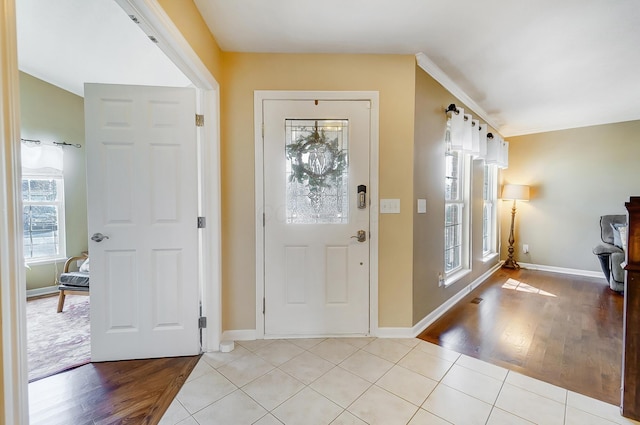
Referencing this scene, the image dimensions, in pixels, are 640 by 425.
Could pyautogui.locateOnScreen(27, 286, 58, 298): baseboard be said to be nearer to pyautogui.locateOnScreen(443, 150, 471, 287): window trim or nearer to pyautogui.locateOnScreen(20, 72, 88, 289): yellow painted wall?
pyautogui.locateOnScreen(20, 72, 88, 289): yellow painted wall

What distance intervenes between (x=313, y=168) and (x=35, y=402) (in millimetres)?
2314

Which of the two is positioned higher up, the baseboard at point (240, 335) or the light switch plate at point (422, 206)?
the light switch plate at point (422, 206)

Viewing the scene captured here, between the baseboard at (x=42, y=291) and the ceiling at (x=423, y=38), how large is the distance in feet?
9.04

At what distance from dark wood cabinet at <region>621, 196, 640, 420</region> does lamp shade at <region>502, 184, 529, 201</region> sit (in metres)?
3.33

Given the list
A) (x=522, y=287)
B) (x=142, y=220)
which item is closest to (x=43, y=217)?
(x=142, y=220)

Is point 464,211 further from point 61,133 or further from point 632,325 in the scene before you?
point 61,133

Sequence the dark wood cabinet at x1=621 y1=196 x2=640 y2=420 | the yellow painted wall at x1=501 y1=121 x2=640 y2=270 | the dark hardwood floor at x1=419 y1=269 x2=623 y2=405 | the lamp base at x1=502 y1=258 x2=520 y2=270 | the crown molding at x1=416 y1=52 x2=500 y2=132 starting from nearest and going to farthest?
the dark wood cabinet at x1=621 y1=196 x2=640 y2=420 < the dark hardwood floor at x1=419 y1=269 x2=623 y2=405 < the crown molding at x1=416 y1=52 x2=500 y2=132 < the yellow painted wall at x1=501 y1=121 x2=640 y2=270 < the lamp base at x1=502 y1=258 x2=520 y2=270

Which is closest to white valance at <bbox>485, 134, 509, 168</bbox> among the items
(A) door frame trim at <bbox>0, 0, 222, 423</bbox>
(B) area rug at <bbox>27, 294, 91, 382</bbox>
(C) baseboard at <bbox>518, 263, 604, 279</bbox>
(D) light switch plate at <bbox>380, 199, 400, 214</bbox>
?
(C) baseboard at <bbox>518, 263, 604, 279</bbox>

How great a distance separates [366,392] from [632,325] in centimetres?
154

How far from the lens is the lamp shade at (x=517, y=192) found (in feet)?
14.6

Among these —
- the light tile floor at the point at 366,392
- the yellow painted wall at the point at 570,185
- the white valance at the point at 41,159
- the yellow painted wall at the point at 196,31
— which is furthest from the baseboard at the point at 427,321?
the white valance at the point at 41,159

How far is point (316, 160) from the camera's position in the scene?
2.26 m

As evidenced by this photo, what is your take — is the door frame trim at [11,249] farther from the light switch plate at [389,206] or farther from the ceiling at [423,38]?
the light switch plate at [389,206]

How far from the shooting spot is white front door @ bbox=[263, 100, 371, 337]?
2.24 meters
